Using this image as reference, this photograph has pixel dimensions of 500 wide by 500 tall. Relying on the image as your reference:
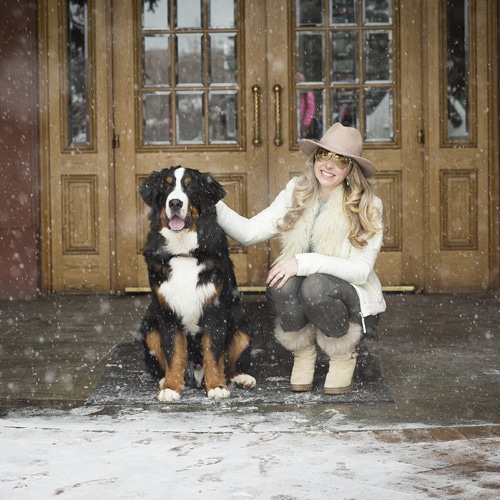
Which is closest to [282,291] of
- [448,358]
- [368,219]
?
[368,219]

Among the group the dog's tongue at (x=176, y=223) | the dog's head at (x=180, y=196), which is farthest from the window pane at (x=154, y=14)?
the dog's tongue at (x=176, y=223)

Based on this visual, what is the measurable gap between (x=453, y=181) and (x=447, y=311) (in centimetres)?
104

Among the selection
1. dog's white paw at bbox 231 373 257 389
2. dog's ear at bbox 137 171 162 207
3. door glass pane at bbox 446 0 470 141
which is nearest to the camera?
dog's ear at bbox 137 171 162 207

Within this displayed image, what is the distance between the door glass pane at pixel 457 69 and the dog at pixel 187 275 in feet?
10.3

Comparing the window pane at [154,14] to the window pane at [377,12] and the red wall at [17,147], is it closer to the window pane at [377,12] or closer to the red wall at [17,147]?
the red wall at [17,147]

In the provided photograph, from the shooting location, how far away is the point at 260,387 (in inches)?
151

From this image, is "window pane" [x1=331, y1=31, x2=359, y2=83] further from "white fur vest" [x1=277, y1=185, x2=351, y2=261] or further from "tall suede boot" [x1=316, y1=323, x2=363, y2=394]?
"tall suede boot" [x1=316, y1=323, x2=363, y2=394]

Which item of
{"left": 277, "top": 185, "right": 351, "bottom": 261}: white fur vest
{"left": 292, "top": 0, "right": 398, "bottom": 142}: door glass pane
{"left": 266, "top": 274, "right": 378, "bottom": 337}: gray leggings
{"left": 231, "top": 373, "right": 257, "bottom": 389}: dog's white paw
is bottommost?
{"left": 231, "top": 373, "right": 257, "bottom": 389}: dog's white paw

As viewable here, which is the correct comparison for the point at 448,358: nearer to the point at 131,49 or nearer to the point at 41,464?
the point at 41,464

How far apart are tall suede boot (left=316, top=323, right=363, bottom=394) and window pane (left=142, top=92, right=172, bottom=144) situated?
3.10 meters

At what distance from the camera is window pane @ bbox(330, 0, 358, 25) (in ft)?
21.0

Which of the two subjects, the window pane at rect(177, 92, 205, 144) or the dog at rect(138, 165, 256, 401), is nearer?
the dog at rect(138, 165, 256, 401)

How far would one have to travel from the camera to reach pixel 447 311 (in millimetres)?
5781

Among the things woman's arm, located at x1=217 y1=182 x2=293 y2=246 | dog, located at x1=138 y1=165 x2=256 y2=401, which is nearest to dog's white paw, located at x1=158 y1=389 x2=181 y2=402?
dog, located at x1=138 y1=165 x2=256 y2=401
